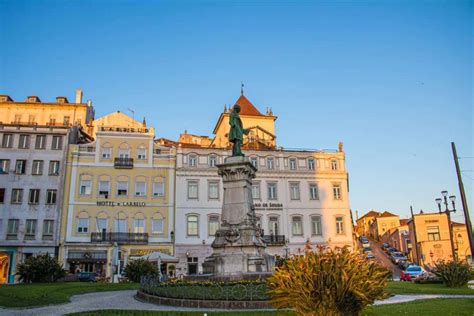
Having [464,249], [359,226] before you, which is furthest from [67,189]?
[359,226]

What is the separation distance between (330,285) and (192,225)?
35131 mm

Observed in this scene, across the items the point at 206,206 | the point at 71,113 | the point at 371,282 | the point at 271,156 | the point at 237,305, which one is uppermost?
the point at 71,113

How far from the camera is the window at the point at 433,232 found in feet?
193

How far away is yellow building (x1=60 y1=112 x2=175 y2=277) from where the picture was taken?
39.3 m

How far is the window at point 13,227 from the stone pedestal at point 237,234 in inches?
1111

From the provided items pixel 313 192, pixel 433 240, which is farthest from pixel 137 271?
pixel 433 240

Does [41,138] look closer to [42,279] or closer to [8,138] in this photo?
[8,138]

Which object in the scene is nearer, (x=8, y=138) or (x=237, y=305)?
(x=237, y=305)

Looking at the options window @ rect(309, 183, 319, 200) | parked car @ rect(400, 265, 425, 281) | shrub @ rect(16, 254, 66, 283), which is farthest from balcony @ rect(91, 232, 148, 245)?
parked car @ rect(400, 265, 425, 281)

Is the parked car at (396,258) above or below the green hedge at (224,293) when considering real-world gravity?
above

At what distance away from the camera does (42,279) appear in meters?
25.7

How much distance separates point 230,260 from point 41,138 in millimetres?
31483

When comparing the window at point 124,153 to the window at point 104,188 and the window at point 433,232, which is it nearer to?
the window at point 104,188

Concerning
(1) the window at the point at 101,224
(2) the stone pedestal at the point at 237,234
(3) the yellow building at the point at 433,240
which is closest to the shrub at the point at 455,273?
(2) the stone pedestal at the point at 237,234
